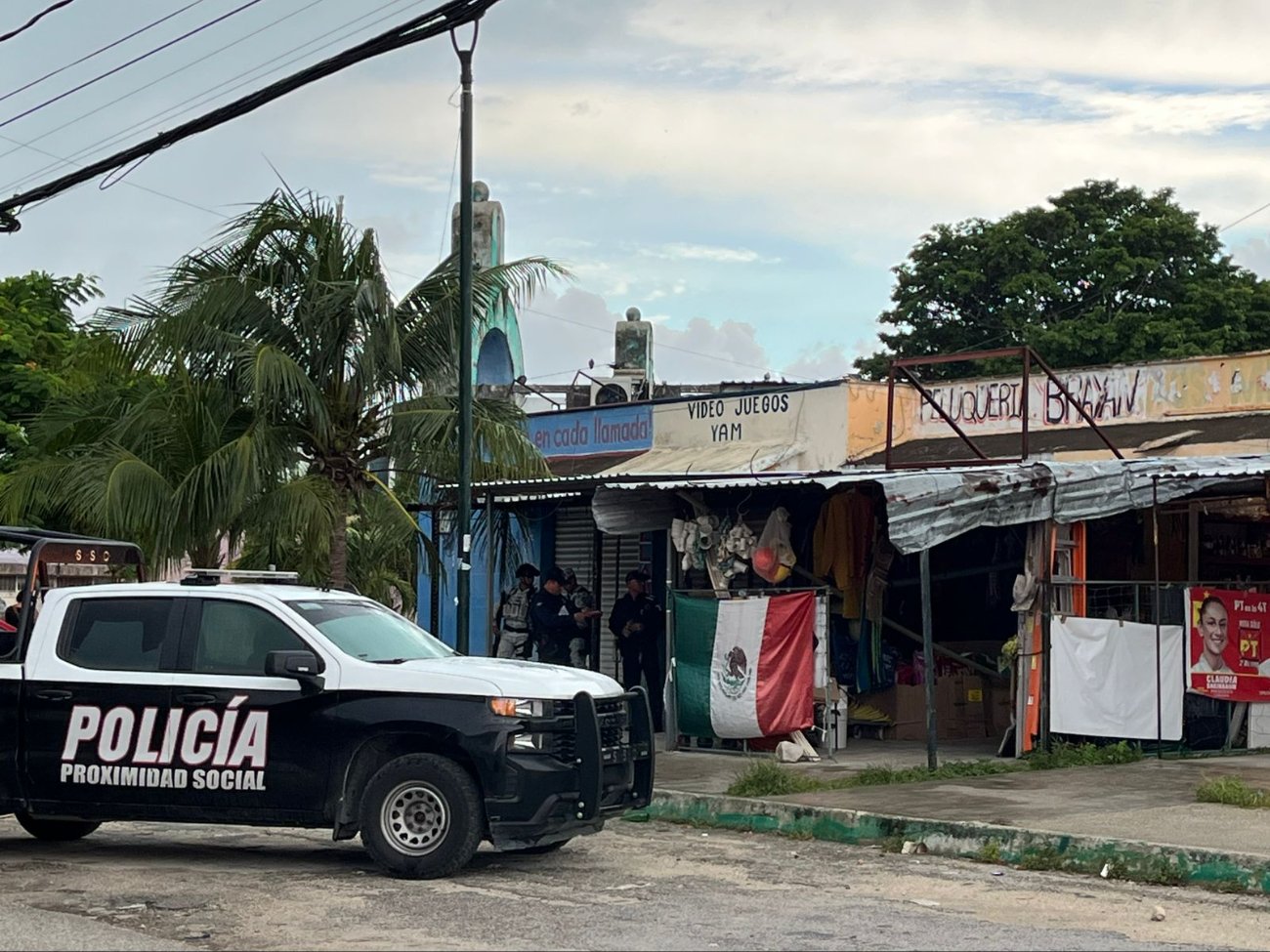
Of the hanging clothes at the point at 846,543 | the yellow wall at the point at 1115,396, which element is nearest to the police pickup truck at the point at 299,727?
the hanging clothes at the point at 846,543

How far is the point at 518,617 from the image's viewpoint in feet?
67.8

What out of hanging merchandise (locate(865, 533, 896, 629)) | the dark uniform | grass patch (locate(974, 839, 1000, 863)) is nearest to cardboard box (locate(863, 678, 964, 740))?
hanging merchandise (locate(865, 533, 896, 629))

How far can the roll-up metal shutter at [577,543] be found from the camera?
78.4 ft

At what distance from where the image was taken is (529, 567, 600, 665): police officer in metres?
20.2

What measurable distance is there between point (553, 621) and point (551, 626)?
0.20ft

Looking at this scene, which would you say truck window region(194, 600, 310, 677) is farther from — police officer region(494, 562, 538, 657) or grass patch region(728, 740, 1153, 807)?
police officer region(494, 562, 538, 657)

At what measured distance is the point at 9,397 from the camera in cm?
3312

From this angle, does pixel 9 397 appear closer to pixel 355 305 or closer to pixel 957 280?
pixel 355 305

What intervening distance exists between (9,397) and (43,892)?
83.0 ft

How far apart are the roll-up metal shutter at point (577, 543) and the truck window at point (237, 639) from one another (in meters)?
12.8

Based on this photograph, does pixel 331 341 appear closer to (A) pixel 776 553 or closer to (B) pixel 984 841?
(A) pixel 776 553

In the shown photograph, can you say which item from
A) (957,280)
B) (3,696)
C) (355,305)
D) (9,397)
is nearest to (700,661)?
(355,305)

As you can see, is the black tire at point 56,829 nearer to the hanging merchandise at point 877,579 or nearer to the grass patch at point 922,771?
the grass patch at point 922,771

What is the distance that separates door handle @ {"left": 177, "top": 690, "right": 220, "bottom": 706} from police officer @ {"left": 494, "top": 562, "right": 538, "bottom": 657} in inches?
393
